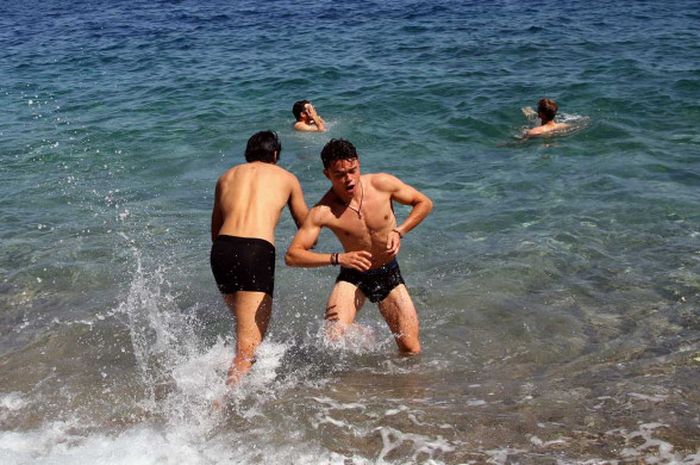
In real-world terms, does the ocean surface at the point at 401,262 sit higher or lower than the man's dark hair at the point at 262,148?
lower

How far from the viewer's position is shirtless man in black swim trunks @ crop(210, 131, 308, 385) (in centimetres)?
532

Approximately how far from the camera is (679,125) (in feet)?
38.6

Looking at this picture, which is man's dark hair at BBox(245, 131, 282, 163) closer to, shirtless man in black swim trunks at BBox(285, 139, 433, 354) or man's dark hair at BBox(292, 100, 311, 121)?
shirtless man in black swim trunks at BBox(285, 139, 433, 354)

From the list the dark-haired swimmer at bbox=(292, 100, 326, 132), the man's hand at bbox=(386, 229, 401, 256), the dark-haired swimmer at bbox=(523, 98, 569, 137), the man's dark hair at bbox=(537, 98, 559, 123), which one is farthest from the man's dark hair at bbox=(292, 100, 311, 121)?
the man's hand at bbox=(386, 229, 401, 256)

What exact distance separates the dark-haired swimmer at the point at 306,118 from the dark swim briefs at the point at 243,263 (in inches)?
296

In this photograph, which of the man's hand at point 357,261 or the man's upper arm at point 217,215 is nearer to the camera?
the man's hand at point 357,261

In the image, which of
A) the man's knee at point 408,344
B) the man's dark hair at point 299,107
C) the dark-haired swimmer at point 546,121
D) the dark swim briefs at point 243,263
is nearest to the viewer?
the dark swim briefs at point 243,263

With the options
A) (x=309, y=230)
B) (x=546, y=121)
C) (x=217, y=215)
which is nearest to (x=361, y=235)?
(x=309, y=230)

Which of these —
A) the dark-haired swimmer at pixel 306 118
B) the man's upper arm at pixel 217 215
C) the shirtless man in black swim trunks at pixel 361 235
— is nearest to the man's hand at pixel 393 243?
the shirtless man in black swim trunks at pixel 361 235

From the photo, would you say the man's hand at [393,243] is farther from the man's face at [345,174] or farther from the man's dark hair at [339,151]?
the man's dark hair at [339,151]

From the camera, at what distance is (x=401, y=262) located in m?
7.93

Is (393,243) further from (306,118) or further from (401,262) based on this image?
(306,118)

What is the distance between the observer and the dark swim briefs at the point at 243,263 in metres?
5.30

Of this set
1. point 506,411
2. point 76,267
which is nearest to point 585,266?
point 506,411
